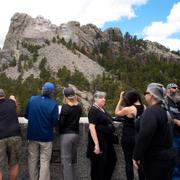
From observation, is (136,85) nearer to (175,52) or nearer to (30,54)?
(30,54)

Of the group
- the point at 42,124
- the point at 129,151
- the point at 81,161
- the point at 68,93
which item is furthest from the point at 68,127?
Result: the point at 129,151

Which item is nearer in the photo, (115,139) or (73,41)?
(115,139)

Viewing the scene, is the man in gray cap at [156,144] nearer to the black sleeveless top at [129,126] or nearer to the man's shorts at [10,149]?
the black sleeveless top at [129,126]

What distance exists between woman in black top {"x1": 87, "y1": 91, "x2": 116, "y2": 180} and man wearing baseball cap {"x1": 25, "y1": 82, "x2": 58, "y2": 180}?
573 mm

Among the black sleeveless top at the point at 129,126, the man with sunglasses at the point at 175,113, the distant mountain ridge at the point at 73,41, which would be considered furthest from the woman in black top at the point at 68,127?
the distant mountain ridge at the point at 73,41

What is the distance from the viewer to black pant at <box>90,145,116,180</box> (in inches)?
231

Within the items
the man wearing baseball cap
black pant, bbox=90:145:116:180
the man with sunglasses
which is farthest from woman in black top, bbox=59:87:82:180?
the man with sunglasses

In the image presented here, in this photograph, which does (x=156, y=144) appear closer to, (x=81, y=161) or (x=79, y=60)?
(x=81, y=161)

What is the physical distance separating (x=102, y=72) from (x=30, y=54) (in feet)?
73.4

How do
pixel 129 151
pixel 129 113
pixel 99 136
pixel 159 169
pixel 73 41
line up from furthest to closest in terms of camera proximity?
1. pixel 73 41
2. pixel 99 136
3. pixel 129 151
4. pixel 129 113
5. pixel 159 169

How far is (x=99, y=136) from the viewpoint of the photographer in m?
5.84

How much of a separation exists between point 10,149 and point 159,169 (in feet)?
7.80

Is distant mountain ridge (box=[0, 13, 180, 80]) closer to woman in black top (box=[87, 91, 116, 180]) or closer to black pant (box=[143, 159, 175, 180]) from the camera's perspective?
woman in black top (box=[87, 91, 116, 180])

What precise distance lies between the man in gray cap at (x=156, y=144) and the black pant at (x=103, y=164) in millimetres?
1573
